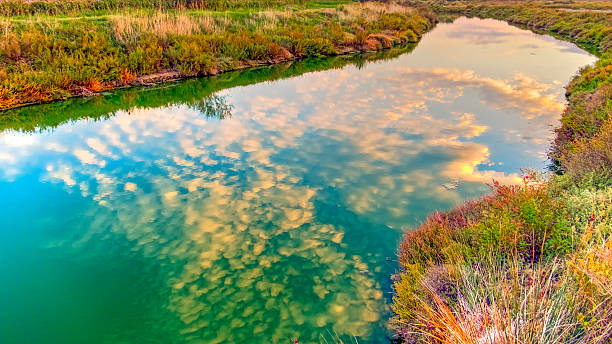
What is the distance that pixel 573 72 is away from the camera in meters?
15.8

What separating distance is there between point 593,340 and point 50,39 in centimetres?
1598

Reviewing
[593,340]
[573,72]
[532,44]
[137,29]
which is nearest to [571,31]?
[532,44]

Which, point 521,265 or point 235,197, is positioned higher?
point 521,265

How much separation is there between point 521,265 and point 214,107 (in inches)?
397

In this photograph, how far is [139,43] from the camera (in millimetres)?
14852

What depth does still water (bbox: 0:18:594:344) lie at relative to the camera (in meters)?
4.43

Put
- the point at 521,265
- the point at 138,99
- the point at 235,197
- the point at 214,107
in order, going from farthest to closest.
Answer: the point at 138,99 → the point at 214,107 → the point at 235,197 → the point at 521,265

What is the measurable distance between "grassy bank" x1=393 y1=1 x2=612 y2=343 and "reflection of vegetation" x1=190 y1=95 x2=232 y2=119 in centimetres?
774

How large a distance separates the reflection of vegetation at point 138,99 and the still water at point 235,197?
3.6 inches

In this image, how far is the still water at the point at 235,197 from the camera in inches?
175

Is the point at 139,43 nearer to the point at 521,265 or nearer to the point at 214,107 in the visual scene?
the point at 214,107

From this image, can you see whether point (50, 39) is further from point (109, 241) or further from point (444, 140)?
point (444, 140)

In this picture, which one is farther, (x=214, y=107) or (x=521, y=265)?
(x=214, y=107)

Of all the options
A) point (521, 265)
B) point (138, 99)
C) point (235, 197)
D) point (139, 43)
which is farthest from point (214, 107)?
point (521, 265)
